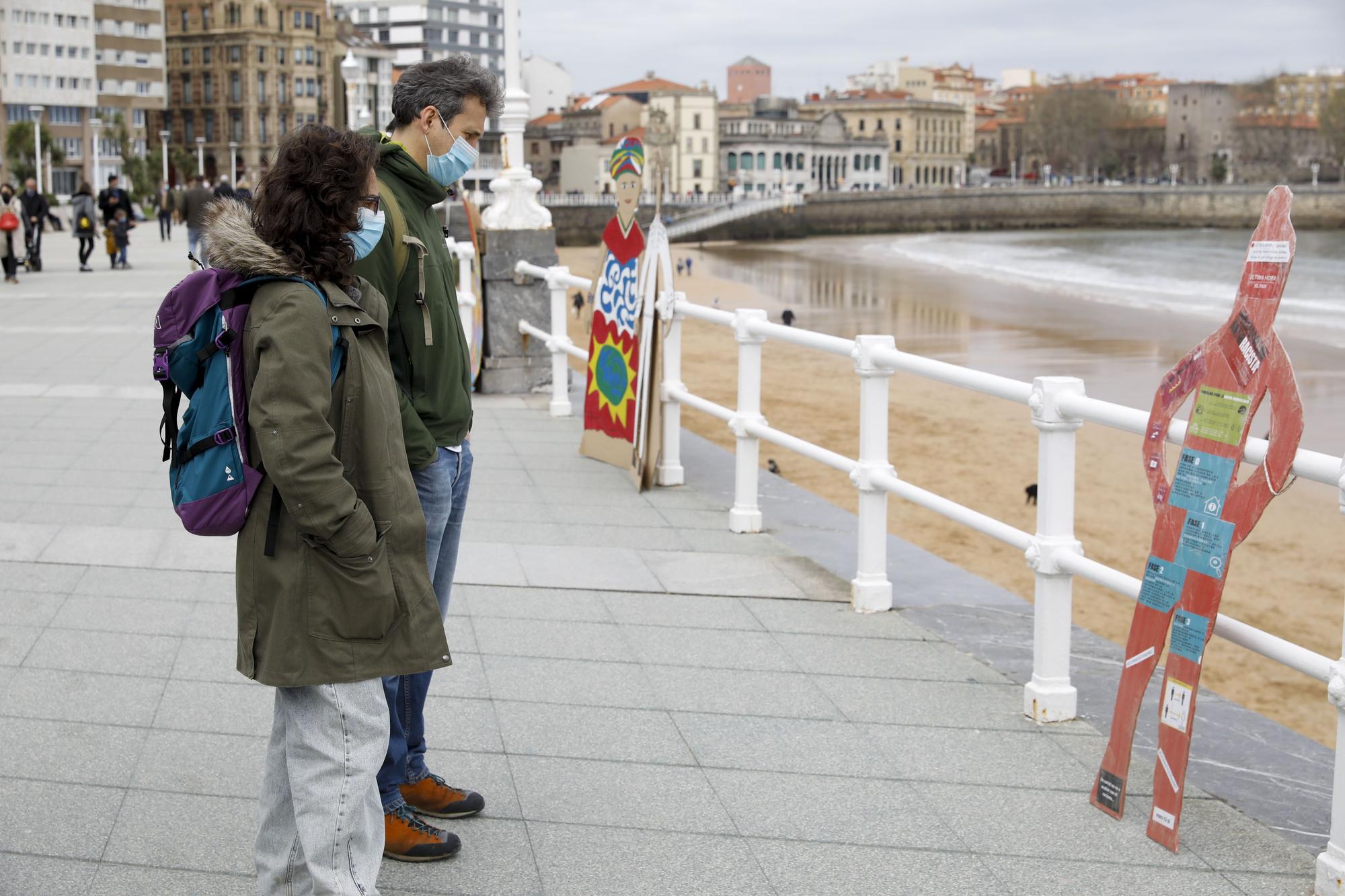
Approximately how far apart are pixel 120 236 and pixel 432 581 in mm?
22162

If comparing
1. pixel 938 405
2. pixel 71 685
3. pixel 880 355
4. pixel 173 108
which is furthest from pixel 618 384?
pixel 173 108

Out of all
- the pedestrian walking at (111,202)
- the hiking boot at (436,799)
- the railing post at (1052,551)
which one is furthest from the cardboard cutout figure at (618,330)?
the pedestrian walking at (111,202)

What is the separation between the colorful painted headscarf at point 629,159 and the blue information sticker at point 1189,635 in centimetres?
457

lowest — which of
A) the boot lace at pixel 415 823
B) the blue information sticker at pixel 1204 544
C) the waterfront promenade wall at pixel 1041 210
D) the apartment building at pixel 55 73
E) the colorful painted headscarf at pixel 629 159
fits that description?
the boot lace at pixel 415 823

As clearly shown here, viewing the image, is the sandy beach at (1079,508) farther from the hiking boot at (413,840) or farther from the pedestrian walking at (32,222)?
the pedestrian walking at (32,222)

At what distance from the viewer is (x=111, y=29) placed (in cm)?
8581

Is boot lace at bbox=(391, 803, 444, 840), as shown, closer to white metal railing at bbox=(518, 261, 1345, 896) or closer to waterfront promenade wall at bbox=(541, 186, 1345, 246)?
white metal railing at bbox=(518, 261, 1345, 896)

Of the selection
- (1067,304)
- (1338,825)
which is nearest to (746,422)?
(1338,825)

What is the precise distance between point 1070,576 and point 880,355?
1.14 m

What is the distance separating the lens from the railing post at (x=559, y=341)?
9.12 metres

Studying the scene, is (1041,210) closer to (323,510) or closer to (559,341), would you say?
(559,341)

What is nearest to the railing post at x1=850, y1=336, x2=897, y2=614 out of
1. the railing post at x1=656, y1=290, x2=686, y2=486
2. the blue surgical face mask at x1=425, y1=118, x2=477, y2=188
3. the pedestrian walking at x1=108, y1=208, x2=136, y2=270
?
the railing post at x1=656, y1=290, x2=686, y2=486

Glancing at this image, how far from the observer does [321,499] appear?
93.6 inches

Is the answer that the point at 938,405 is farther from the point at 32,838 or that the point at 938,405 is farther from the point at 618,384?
the point at 32,838
